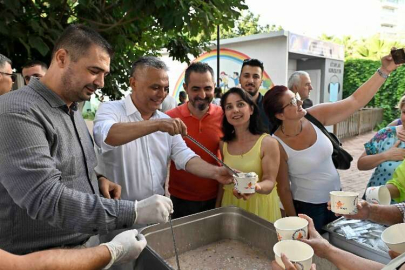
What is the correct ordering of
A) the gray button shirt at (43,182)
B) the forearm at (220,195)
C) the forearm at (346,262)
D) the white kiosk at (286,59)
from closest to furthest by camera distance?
1. the gray button shirt at (43,182)
2. the forearm at (346,262)
3. the forearm at (220,195)
4. the white kiosk at (286,59)

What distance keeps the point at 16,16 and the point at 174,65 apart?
11506 millimetres

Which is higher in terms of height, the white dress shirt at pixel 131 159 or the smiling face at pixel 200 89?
the smiling face at pixel 200 89

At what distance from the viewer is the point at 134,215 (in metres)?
1.34

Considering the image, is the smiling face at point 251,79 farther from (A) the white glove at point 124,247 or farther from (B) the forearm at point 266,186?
(A) the white glove at point 124,247

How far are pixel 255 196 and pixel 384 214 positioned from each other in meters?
0.86

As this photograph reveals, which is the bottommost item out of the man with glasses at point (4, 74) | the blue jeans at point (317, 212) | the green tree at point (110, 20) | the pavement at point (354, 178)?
the pavement at point (354, 178)

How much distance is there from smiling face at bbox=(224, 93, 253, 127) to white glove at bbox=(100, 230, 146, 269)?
136cm

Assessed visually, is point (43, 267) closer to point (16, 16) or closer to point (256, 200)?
point (256, 200)

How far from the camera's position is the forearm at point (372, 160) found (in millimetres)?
2584

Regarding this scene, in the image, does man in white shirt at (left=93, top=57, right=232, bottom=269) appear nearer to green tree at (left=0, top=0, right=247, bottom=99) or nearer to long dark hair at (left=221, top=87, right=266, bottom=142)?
long dark hair at (left=221, top=87, right=266, bottom=142)

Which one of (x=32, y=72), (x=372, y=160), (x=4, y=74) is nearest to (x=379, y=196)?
(x=372, y=160)

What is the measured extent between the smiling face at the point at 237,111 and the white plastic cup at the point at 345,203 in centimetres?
103

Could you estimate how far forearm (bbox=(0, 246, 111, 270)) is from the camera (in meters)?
1.04

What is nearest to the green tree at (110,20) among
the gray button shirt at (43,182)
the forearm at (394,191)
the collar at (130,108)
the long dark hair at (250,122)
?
the long dark hair at (250,122)
